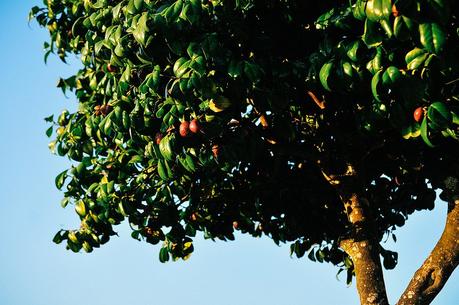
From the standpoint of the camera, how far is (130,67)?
5848 millimetres

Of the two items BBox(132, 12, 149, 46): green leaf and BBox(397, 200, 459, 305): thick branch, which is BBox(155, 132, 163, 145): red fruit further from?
BBox(397, 200, 459, 305): thick branch

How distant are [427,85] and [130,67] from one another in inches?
112

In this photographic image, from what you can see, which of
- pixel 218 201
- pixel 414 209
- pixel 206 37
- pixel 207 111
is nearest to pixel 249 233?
pixel 218 201

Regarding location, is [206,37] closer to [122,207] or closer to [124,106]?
[124,106]

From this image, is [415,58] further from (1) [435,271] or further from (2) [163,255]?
(2) [163,255]

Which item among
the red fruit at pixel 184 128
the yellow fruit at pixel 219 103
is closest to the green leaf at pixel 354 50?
the yellow fruit at pixel 219 103

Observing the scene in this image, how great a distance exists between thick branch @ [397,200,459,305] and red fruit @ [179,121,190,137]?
333 cm

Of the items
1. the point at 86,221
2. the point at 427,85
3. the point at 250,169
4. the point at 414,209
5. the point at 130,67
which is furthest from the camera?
the point at 414,209

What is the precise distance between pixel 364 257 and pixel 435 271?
90 centimetres

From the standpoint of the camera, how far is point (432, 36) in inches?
168

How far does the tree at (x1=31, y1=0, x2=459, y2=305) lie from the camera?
5.13 meters

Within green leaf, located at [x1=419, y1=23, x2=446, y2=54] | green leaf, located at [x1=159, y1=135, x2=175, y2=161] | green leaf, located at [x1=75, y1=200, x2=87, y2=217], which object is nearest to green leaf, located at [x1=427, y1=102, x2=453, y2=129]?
green leaf, located at [x1=419, y1=23, x2=446, y2=54]

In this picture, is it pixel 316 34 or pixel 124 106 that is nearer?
pixel 124 106

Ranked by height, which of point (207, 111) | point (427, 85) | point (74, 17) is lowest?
point (427, 85)
